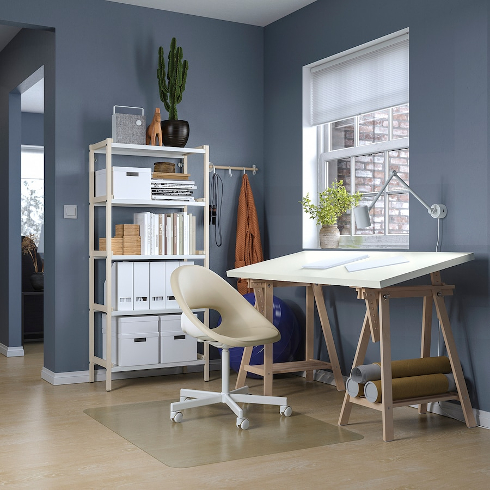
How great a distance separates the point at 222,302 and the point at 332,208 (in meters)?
1.08

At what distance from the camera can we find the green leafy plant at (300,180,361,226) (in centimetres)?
473

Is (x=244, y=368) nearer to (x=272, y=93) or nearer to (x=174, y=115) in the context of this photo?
(x=174, y=115)

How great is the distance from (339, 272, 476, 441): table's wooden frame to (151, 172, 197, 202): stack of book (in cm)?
182

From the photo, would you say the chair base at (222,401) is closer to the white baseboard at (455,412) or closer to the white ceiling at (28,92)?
the white baseboard at (455,412)

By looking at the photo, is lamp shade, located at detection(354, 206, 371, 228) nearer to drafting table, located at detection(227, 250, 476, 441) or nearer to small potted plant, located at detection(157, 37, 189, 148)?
drafting table, located at detection(227, 250, 476, 441)

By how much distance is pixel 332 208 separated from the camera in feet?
15.6

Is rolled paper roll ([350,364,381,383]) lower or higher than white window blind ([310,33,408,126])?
lower

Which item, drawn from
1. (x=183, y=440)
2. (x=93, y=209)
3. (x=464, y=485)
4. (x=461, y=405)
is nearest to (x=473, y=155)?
(x=461, y=405)

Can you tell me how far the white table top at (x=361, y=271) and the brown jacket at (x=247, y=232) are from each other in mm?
957

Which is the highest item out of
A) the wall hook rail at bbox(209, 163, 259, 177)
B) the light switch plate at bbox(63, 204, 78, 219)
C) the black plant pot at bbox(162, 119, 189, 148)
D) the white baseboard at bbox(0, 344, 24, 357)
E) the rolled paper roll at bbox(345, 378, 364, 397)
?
the black plant pot at bbox(162, 119, 189, 148)

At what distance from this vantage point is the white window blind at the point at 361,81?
4.38 metres

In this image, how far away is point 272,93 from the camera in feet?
18.1

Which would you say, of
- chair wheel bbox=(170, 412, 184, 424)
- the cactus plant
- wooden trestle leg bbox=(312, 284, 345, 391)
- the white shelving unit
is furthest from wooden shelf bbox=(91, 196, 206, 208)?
chair wheel bbox=(170, 412, 184, 424)

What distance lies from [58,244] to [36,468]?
214cm
